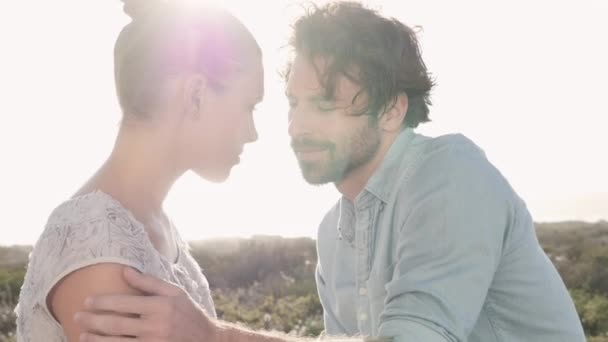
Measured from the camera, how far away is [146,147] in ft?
9.65

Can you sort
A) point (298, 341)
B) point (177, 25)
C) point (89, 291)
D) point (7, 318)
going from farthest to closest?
point (7, 318)
point (298, 341)
point (177, 25)
point (89, 291)

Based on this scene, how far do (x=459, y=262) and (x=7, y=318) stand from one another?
27.1 feet

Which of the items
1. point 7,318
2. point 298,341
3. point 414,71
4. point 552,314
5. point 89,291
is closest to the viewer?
point 89,291

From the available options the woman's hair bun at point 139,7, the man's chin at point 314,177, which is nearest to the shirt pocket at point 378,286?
the man's chin at point 314,177

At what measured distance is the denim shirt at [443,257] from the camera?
329cm

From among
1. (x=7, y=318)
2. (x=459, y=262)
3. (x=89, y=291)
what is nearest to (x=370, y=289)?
(x=459, y=262)

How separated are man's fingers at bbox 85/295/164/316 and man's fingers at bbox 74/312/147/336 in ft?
0.07

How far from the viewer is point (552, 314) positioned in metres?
3.78

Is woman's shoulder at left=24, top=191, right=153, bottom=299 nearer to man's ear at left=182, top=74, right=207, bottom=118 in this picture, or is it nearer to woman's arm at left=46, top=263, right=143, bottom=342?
woman's arm at left=46, top=263, right=143, bottom=342

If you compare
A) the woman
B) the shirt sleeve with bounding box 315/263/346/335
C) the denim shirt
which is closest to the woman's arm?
the woman

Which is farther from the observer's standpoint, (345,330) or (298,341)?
(345,330)

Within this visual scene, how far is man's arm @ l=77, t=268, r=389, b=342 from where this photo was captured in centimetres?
261

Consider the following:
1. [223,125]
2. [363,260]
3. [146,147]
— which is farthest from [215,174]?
[363,260]

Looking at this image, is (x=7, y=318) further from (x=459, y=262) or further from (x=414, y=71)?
(x=459, y=262)
